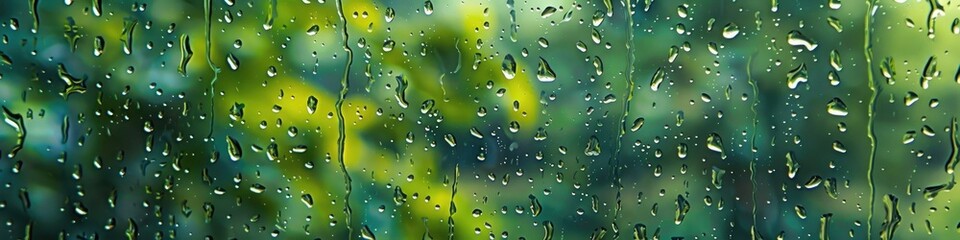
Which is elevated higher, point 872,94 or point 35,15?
point 35,15

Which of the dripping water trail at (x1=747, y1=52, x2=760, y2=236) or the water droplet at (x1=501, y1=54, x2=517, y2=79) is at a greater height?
the water droplet at (x1=501, y1=54, x2=517, y2=79)

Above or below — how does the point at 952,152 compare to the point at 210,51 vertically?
below

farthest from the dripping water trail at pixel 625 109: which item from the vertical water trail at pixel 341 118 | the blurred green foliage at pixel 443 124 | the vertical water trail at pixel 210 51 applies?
the vertical water trail at pixel 210 51

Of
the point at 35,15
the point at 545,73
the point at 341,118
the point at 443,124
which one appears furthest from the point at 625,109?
the point at 35,15

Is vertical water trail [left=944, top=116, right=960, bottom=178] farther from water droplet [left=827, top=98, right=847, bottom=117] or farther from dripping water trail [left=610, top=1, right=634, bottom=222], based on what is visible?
dripping water trail [left=610, top=1, right=634, bottom=222]

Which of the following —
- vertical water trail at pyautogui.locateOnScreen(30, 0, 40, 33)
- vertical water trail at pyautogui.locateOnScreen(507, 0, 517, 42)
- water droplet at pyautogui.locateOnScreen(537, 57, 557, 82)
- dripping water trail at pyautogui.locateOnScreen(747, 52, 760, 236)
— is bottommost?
dripping water trail at pyautogui.locateOnScreen(747, 52, 760, 236)

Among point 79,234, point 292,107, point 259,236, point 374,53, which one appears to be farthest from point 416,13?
point 79,234

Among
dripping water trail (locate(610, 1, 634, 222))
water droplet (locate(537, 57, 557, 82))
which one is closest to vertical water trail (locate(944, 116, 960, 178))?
dripping water trail (locate(610, 1, 634, 222))

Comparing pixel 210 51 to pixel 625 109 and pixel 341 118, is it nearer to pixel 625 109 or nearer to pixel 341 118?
pixel 341 118

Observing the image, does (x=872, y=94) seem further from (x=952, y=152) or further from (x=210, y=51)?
(x=210, y=51)

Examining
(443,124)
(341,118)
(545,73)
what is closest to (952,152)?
(545,73)
